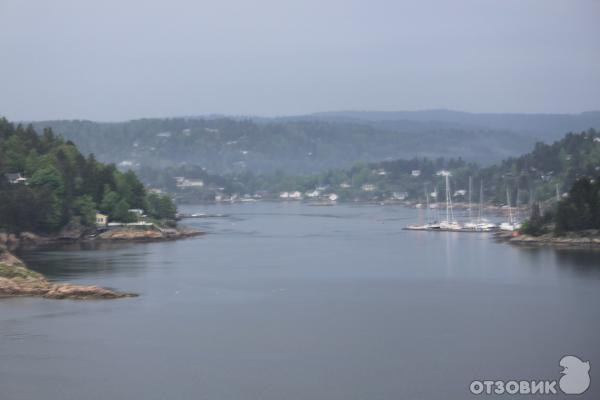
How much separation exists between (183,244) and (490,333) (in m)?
21.3

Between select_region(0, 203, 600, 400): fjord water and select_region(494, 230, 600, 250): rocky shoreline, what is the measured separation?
1.39 metres

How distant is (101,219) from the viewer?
1694 inches

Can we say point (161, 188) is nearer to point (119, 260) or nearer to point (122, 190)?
point (122, 190)

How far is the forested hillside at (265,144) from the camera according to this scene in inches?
5492

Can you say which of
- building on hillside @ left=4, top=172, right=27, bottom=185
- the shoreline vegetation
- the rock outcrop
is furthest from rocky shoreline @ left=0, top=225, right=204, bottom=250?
the rock outcrop

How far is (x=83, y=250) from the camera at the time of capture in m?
37.0

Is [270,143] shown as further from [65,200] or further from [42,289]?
[42,289]

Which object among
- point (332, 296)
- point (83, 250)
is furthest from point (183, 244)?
point (332, 296)

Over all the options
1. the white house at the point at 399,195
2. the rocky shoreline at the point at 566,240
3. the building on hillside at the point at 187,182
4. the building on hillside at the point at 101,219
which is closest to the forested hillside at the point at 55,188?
the building on hillside at the point at 101,219

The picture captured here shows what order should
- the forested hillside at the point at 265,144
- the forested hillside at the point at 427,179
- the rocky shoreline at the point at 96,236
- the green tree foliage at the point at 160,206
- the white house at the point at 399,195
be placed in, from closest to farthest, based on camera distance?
the rocky shoreline at the point at 96,236
the green tree foliage at the point at 160,206
the forested hillside at the point at 427,179
the white house at the point at 399,195
the forested hillside at the point at 265,144

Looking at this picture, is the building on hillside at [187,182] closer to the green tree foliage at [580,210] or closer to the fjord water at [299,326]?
the fjord water at [299,326]

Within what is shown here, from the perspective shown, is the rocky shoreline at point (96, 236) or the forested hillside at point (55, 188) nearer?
the rocky shoreline at point (96, 236)

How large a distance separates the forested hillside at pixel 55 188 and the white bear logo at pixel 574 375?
24.4 m

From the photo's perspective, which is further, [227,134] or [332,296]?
[227,134]
